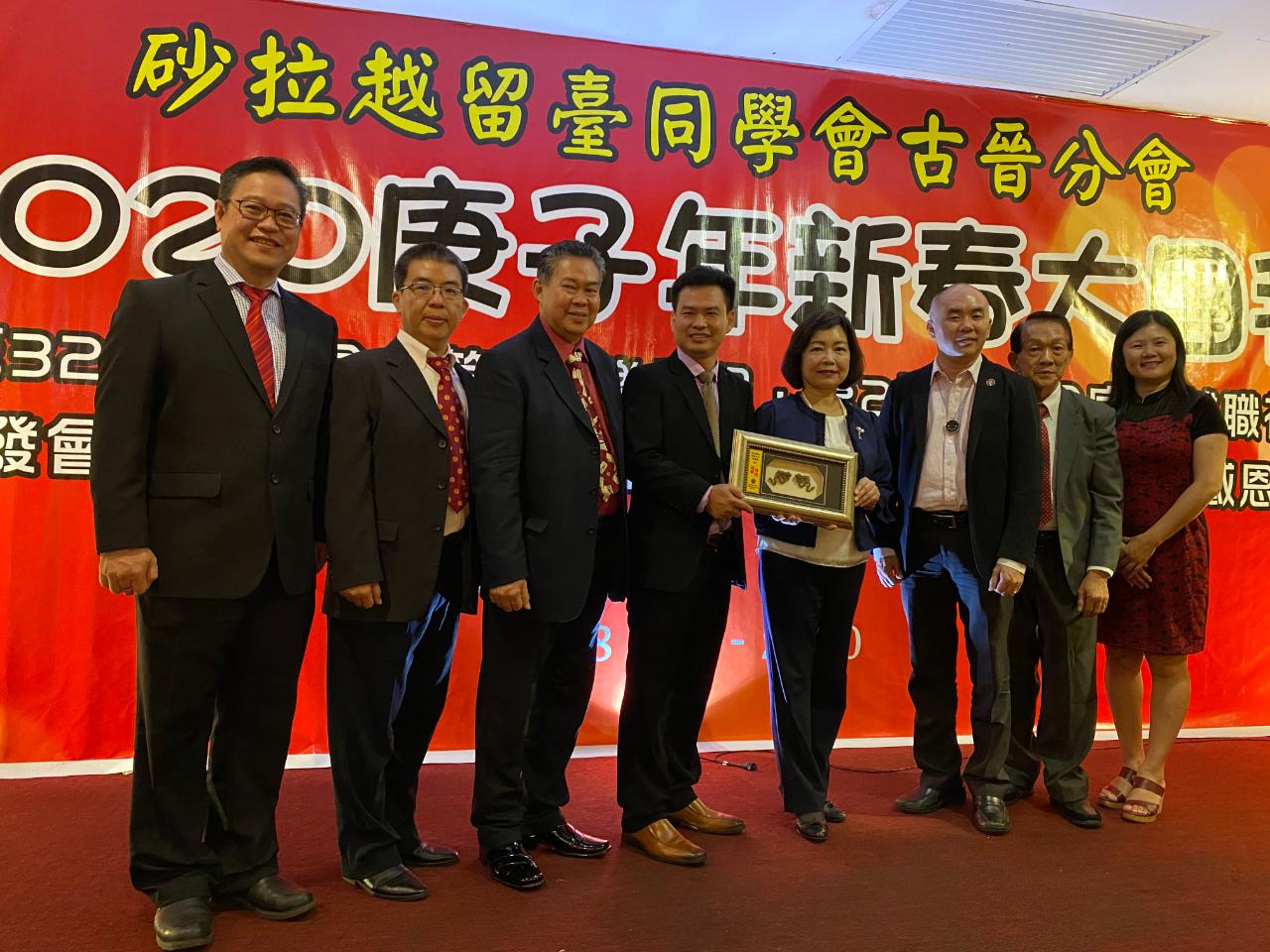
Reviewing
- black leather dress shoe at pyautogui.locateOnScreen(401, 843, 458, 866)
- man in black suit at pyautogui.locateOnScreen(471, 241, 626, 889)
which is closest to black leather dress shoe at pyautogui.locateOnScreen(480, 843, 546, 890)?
man in black suit at pyautogui.locateOnScreen(471, 241, 626, 889)

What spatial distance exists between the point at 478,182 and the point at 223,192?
5.56ft

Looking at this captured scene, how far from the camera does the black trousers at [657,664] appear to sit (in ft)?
8.58

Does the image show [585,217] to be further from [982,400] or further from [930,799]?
[930,799]

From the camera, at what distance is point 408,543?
227 cm

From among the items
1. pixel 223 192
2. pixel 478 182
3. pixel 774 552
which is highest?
pixel 478 182

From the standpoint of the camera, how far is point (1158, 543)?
312 centimetres

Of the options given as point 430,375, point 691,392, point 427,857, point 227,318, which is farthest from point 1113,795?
point 227,318

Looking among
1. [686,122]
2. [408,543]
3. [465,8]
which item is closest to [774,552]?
[408,543]

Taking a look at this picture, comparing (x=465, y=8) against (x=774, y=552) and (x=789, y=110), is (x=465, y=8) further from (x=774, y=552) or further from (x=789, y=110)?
(x=774, y=552)

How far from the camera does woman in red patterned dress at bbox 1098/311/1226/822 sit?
10.2ft

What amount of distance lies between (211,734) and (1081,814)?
8.58 feet

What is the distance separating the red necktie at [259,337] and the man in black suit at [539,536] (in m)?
0.51

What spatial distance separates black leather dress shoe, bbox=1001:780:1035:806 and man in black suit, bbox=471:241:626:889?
1.46m

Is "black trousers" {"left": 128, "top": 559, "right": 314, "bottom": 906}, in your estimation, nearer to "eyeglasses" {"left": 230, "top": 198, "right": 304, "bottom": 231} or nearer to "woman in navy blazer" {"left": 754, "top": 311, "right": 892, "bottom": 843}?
"eyeglasses" {"left": 230, "top": 198, "right": 304, "bottom": 231}
